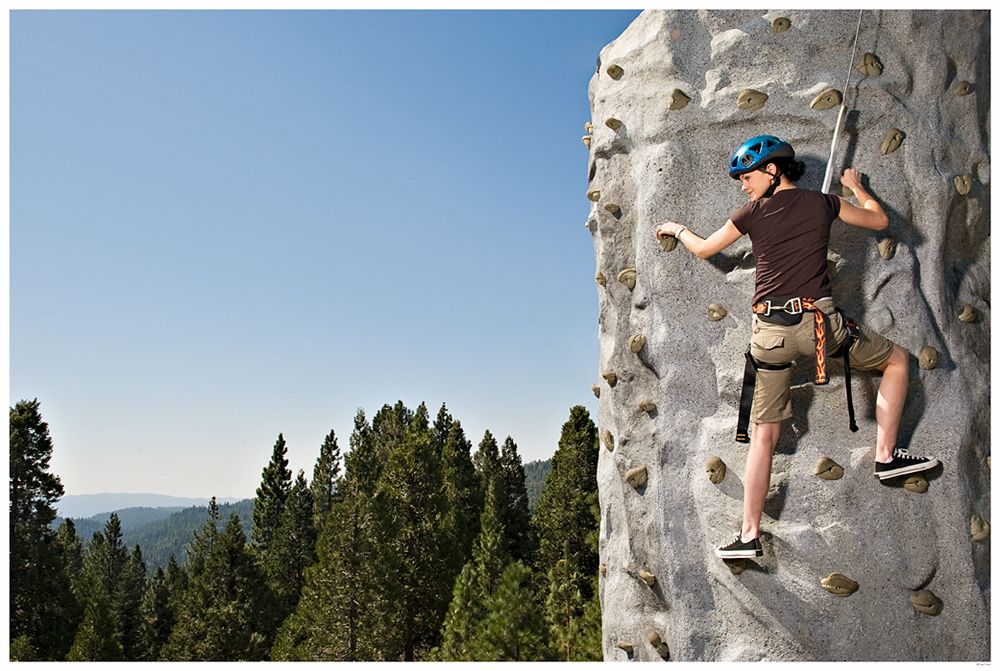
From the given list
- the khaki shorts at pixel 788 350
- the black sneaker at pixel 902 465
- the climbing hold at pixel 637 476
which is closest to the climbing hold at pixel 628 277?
the khaki shorts at pixel 788 350

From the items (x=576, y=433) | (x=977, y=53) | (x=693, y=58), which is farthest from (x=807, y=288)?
(x=576, y=433)

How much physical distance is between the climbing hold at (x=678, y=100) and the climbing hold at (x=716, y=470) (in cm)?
192

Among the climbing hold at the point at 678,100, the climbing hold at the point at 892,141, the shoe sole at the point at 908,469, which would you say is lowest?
the shoe sole at the point at 908,469

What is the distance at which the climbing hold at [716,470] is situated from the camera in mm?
3998

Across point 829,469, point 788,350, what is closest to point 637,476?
point 829,469

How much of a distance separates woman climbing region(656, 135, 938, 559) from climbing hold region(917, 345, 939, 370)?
21 centimetres

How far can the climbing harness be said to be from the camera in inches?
145

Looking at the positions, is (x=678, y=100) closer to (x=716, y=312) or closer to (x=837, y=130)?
(x=837, y=130)

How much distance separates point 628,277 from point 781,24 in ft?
5.26

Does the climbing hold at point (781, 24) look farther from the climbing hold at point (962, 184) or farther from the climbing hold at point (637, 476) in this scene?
the climbing hold at point (637, 476)

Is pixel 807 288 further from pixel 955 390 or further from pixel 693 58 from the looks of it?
pixel 693 58

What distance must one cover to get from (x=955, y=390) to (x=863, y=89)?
1.64 m

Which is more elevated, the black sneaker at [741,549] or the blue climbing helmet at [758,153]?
the blue climbing helmet at [758,153]
